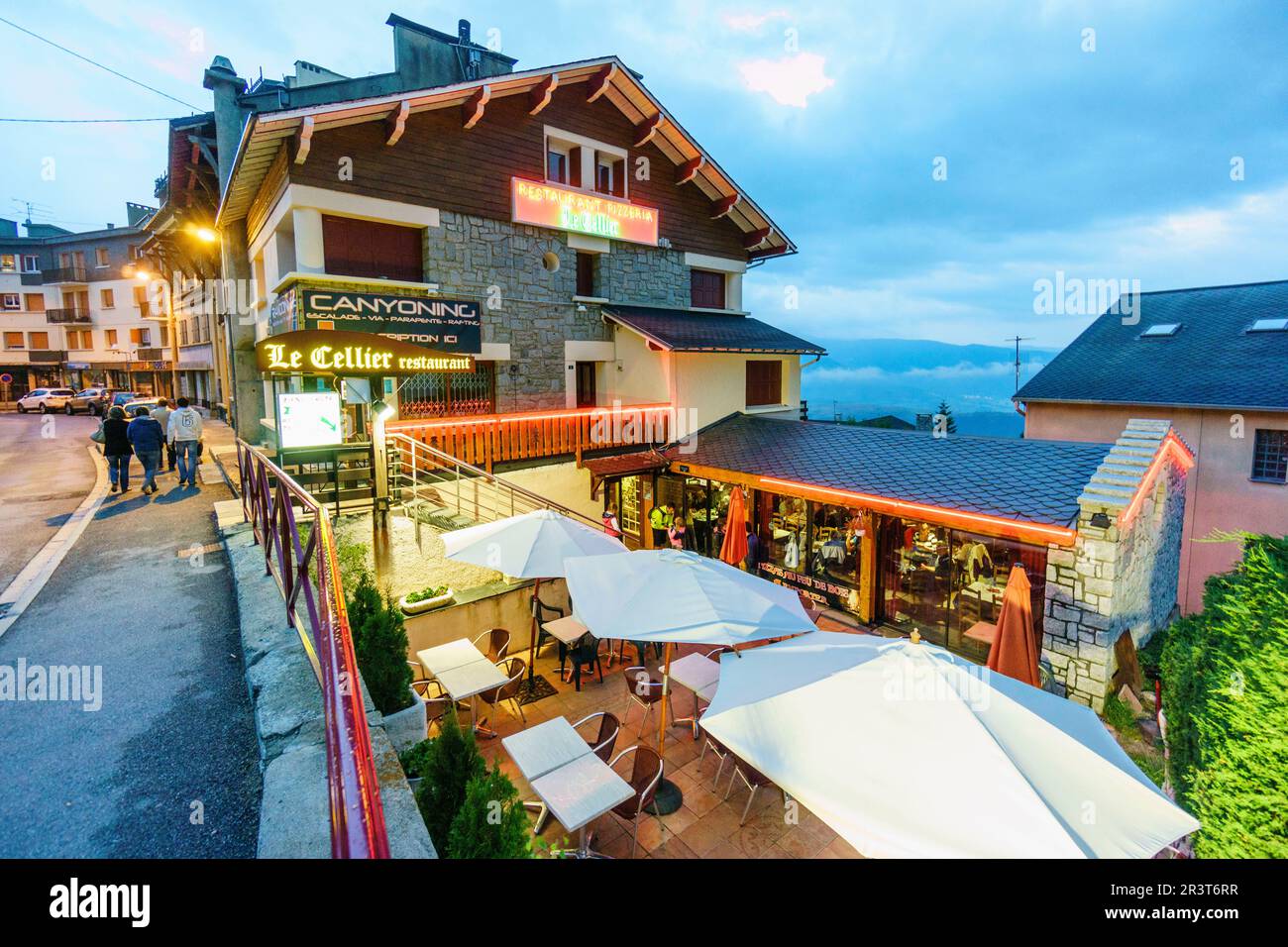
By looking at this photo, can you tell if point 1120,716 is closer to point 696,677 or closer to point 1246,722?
point 1246,722

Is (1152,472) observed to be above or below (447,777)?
above

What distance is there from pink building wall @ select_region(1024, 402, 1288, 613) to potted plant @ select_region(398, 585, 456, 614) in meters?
16.3

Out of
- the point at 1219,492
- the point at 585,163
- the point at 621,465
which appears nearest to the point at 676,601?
the point at 621,465

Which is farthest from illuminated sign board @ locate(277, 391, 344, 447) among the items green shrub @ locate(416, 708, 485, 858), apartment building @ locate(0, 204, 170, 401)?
apartment building @ locate(0, 204, 170, 401)

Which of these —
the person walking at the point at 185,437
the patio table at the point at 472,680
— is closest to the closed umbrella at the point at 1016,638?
the patio table at the point at 472,680

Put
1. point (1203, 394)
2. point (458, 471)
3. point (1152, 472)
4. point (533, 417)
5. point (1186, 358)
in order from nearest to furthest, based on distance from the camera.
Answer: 1. point (1152, 472)
2. point (458, 471)
3. point (533, 417)
4. point (1203, 394)
5. point (1186, 358)

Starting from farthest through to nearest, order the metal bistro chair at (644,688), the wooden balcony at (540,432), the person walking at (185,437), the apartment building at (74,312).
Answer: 1. the apartment building at (74,312)
2. the person walking at (185,437)
3. the wooden balcony at (540,432)
4. the metal bistro chair at (644,688)

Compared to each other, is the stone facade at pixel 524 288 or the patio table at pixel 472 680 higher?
the stone facade at pixel 524 288

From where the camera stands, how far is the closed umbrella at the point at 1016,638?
8078 mm

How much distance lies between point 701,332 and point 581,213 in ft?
14.4

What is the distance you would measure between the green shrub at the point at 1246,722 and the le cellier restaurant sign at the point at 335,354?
9.09 meters

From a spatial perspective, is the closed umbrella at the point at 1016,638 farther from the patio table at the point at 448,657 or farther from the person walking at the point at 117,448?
the person walking at the point at 117,448

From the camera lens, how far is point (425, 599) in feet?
31.1
